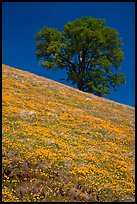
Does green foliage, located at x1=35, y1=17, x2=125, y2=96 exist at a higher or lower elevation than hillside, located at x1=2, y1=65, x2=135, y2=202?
higher

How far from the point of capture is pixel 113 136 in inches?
928

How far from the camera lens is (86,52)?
5291 centimetres

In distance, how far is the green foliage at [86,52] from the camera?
51375mm

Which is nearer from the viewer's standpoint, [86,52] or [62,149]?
[62,149]

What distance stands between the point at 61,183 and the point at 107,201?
2215 mm

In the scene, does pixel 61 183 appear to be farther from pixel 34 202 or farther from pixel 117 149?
pixel 117 149

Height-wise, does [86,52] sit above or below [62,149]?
above

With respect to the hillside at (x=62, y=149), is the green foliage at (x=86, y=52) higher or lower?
higher

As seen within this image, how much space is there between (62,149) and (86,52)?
36276mm

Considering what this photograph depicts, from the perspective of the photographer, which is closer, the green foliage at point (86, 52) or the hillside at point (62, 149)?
the hillside at point (62, 149)

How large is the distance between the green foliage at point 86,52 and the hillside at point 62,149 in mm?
20272

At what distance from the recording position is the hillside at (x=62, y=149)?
14555mm

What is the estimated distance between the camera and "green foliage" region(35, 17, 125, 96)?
5138 centimetres

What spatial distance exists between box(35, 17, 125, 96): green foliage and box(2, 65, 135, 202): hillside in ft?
66.5
